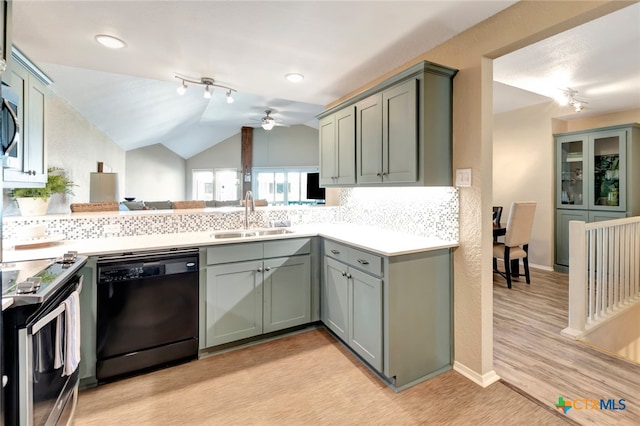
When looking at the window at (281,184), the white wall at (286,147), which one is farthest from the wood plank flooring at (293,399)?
the white wall at (286,147)

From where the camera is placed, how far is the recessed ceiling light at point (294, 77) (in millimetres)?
2881

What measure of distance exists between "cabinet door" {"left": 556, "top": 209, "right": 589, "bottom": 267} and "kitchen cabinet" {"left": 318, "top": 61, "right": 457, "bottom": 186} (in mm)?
3860

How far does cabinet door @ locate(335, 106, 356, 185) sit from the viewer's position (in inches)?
111

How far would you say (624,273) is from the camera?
338cm

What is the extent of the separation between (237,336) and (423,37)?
2751 mm

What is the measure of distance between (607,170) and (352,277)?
4.64 meters

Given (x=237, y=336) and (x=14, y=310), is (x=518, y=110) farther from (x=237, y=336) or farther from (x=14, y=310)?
(x=14, y=310)

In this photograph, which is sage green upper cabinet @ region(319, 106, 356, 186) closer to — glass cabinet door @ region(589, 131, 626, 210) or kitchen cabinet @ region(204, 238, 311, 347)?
kitchen cabinet @ region(204, 238, 311, 347)

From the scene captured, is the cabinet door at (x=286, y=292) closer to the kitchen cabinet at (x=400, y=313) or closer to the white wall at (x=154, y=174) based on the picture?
the kitchen cabinet at (x=400, y=313)

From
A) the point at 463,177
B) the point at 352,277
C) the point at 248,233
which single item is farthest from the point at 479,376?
the point at 248,233

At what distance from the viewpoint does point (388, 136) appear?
7.82 ft

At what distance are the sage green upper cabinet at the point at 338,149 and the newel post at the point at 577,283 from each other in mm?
2111

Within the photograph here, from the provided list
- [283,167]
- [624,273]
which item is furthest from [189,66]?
[283,167]

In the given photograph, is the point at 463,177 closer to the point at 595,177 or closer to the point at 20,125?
the point at 20,125
